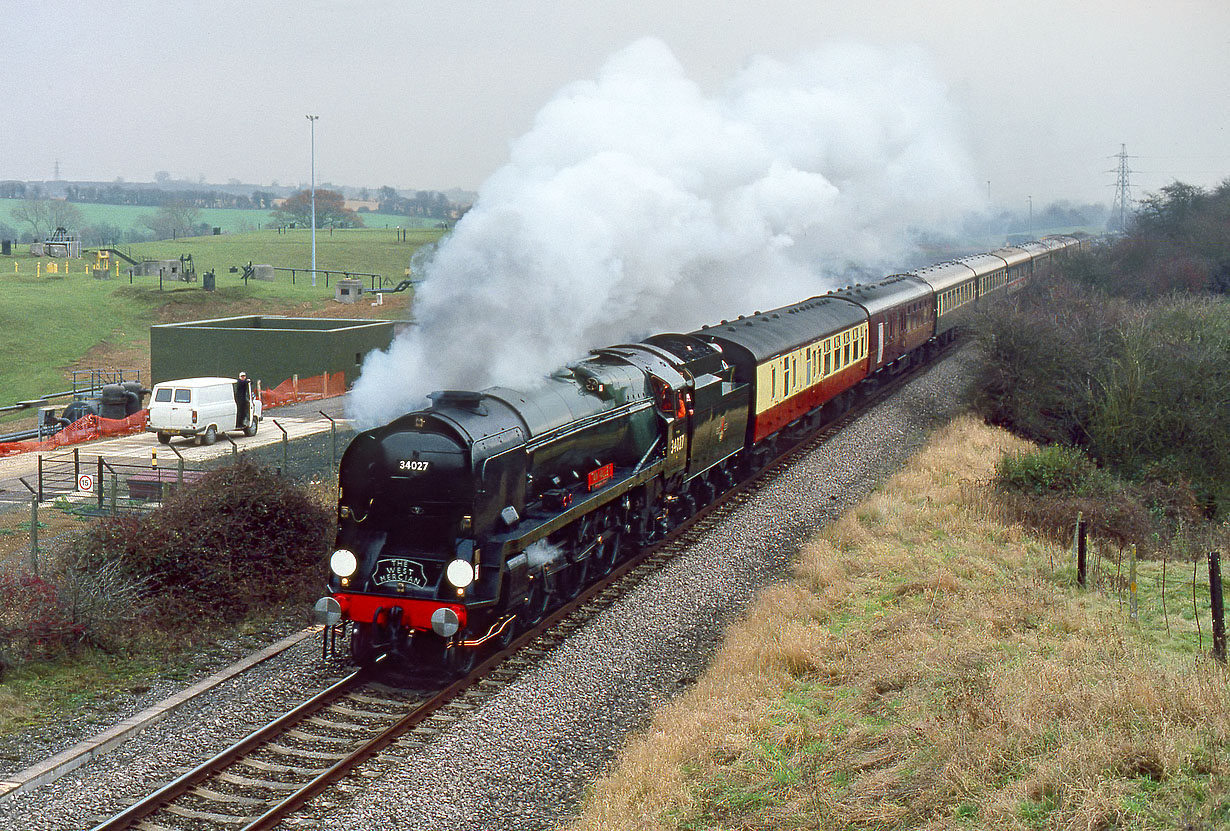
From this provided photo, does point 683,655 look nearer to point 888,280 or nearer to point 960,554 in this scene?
point 960,554

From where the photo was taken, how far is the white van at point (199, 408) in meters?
27.1

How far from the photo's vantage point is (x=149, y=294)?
64000 millimetres

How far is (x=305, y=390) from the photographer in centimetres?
3650

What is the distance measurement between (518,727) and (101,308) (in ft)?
192

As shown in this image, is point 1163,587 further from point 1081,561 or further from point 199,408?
point 199,408

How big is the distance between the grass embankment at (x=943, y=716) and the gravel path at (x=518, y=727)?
25.7 inches

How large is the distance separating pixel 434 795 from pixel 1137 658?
6433 mm

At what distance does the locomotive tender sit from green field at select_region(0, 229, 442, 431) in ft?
97.8

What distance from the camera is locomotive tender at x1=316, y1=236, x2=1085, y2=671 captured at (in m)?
11.7

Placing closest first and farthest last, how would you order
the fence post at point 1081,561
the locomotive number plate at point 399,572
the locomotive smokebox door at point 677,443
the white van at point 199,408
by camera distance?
the locomotive number plate at point 399,572
the fence post at point 1081,561
the locomotive smokebox door at point 677,443
the white van at point 199,408

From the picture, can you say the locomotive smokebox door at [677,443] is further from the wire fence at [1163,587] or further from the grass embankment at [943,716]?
the wire fence at [1163,587]

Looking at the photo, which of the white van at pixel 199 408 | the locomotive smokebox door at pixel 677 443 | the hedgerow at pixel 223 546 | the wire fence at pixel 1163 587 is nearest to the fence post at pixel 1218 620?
the wire fence at pixel 1163 587

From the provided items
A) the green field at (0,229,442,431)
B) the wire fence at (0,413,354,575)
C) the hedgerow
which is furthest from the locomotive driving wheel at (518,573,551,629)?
the green field at (0,229,442,431)

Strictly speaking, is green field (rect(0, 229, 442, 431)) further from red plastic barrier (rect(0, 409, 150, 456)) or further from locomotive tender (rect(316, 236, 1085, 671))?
locomotive tender (rect(316, 236, 1085, 671))
